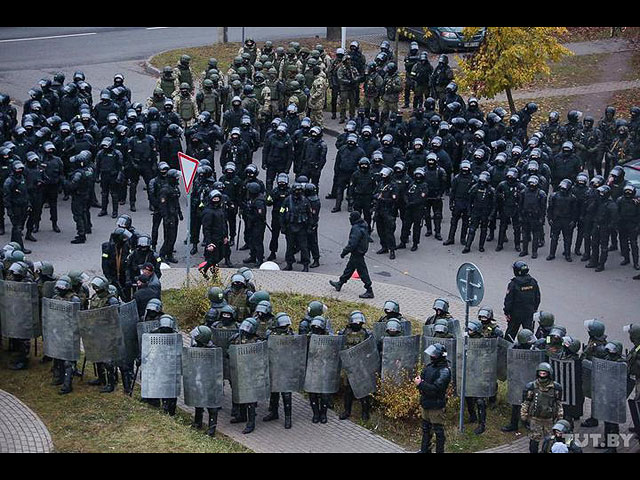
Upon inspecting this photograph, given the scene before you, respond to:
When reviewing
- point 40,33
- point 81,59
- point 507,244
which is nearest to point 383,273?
point 507,244

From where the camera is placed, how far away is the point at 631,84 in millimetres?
29781

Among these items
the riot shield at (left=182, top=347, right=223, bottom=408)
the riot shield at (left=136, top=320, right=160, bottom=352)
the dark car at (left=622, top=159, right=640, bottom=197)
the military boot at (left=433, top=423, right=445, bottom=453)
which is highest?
the dark car at (left=622, top=159, right=640, bottom=197)

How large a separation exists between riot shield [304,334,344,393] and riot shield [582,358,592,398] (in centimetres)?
280

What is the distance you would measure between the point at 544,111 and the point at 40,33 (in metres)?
17.2

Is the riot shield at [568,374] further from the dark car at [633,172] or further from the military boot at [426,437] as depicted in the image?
the dark car at [633,172]

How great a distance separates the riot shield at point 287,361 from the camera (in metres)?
12.6

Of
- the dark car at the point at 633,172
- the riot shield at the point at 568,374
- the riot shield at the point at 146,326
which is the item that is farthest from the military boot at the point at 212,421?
the dark car at the point at 633,172

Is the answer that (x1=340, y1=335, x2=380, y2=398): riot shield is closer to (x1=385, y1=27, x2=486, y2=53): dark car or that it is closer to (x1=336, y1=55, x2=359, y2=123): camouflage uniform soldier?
(x1=336, y1=55, x2=359, y2=123): camouflage uniform soldier

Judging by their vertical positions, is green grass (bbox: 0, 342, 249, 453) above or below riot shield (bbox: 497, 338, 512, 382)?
below

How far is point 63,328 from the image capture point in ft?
43.8

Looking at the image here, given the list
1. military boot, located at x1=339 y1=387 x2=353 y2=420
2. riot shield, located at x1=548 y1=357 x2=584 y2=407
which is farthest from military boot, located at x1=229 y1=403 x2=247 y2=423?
riot shield, located at x1=548 y1=357 x2=584 y2=407

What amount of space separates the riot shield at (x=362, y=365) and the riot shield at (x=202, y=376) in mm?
1460

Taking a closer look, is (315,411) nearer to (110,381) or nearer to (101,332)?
(110,381)

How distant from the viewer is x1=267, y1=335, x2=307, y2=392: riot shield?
12625 millimetres
